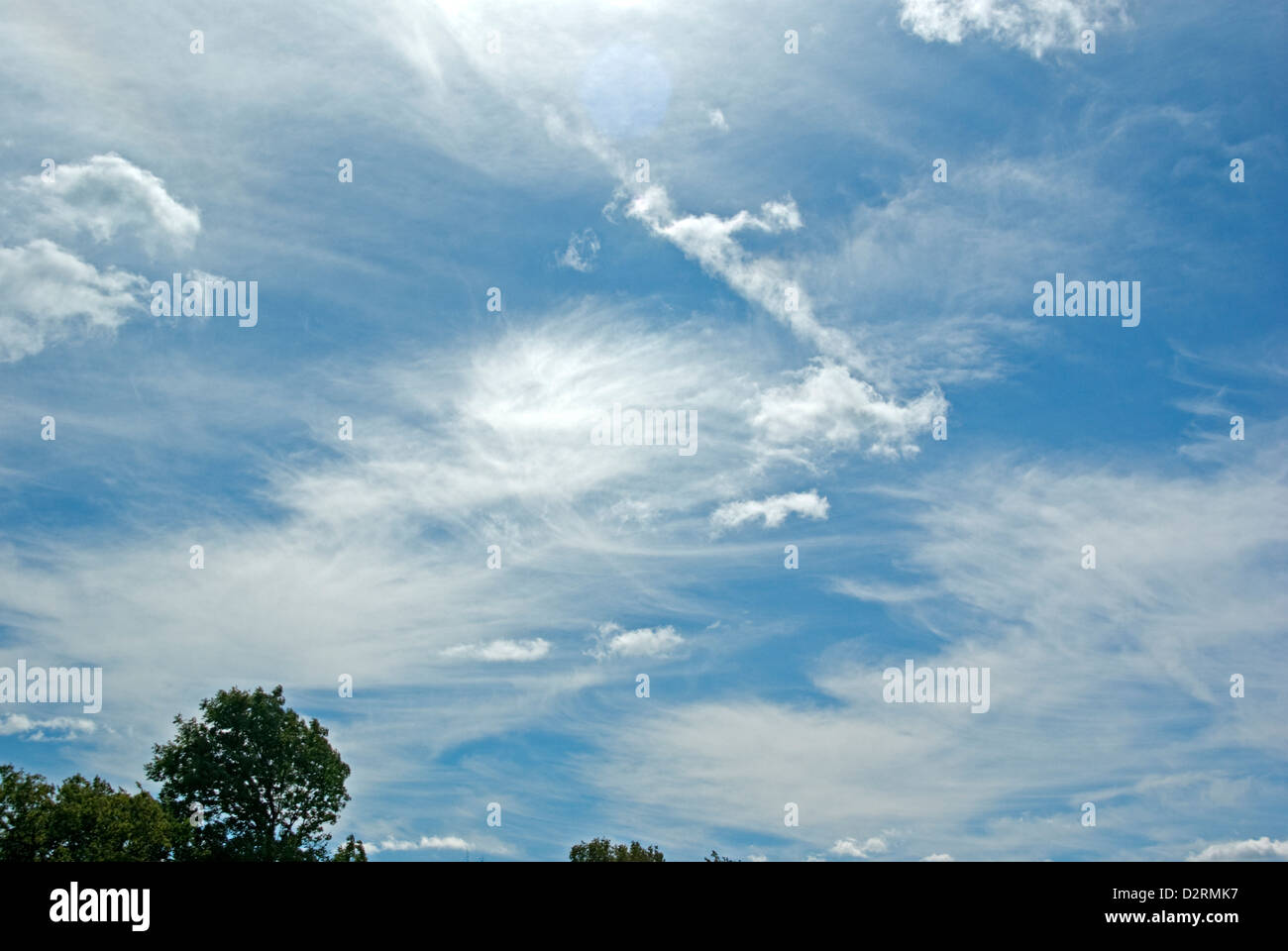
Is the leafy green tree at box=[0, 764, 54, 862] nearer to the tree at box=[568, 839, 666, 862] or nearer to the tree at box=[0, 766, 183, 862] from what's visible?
the tree at box=[0, 766, 183, 862]

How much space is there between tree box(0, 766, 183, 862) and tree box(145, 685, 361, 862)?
3.24 meters

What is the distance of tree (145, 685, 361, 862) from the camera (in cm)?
6750

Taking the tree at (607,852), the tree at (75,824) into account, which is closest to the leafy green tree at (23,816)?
the tree at (75,824)

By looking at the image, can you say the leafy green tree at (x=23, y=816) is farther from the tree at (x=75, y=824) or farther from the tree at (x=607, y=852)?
the tree at (x=607, y=852)

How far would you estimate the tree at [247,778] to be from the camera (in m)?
67.5

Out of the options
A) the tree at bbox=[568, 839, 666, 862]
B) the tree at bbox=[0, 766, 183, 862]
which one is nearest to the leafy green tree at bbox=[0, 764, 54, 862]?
the tree at bbox=[0, 766, 183, 862]

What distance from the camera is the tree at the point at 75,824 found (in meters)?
60.8

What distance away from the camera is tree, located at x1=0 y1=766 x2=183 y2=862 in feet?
200

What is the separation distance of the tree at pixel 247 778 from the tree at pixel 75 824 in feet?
10.6

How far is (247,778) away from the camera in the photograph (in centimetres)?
6838

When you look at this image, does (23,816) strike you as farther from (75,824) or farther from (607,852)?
(607,852)
